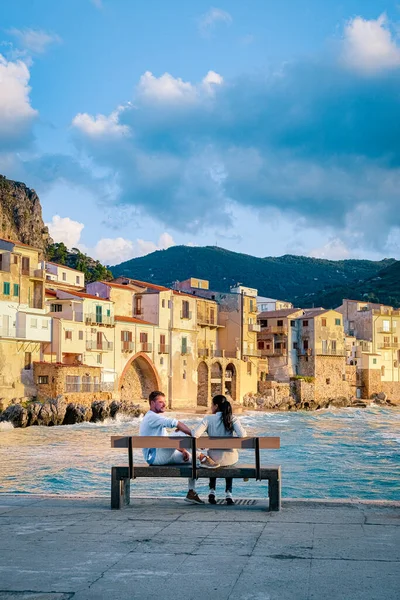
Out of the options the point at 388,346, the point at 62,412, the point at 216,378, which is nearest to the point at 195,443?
the point at 62,412

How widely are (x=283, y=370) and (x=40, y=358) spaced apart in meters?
39.9

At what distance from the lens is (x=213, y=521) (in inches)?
349

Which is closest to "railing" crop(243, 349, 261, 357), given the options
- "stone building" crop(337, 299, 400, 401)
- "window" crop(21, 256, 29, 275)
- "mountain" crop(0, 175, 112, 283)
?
"stone building" crop(337, 299, 400, 401)

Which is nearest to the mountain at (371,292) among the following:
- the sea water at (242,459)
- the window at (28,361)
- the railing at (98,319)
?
the railing at (98,319)

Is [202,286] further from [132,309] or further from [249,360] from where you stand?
[132,309]

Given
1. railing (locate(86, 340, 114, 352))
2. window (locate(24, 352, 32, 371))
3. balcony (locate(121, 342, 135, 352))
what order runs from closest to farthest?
window (locate(24, 352, 32, 371)) → railing (locate(86, 340, 114, 352)) → balcony (locate(121, 342, 135, 352))

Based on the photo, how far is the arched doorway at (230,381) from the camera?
7775 centimetres

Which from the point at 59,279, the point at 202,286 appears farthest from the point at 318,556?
the point at 202,286

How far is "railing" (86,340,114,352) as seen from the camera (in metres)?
59.1

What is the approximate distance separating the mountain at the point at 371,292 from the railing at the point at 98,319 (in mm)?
89781

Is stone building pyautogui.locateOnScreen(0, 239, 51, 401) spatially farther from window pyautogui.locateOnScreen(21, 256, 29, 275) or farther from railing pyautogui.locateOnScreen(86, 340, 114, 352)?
railing pyautogui.locateOnScreen(86, 340, 114, 352)

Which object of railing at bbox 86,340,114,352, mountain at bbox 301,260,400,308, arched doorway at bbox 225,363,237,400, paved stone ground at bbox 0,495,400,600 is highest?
mountain at bbox 301,260,400,308

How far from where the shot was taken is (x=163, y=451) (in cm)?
1042

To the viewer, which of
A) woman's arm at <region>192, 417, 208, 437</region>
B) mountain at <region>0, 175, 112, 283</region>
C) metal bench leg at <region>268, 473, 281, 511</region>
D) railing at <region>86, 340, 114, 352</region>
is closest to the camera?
metal bench leg at <region>268, 473, 281, 511</region>
